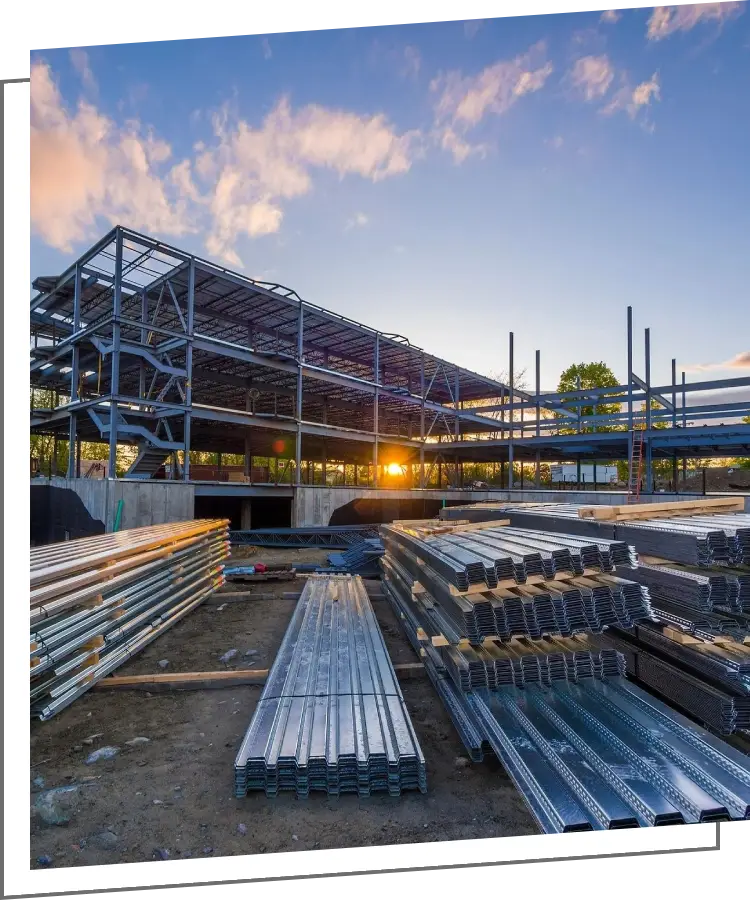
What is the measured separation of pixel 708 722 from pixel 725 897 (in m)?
2.05

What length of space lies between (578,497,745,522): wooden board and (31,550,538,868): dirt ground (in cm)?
290

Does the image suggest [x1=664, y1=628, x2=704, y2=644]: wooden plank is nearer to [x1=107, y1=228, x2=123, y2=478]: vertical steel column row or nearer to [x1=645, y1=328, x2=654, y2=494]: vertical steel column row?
[x1=107, y1=228, x2=123, y2=478]: vertical steel column row

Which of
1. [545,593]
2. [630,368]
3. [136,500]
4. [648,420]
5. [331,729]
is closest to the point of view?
[331,729]

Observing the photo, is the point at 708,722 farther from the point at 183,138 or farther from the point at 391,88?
the point at 183,138

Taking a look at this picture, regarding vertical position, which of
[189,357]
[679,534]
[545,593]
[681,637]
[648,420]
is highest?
[189,357]

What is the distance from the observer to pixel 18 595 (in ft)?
7.90

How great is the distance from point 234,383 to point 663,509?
76.0 feet

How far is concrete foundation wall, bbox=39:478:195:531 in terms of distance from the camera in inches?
613

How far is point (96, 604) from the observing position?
18.2ft

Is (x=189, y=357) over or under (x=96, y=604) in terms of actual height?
over

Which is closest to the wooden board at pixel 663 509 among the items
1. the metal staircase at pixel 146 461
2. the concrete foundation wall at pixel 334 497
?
the concrete foundation wall at pixel 334 497

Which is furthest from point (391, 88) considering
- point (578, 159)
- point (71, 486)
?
point (71, 486)

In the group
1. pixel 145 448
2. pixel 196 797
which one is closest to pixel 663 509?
pixel 196 797

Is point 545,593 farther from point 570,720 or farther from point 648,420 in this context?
point 648,420
